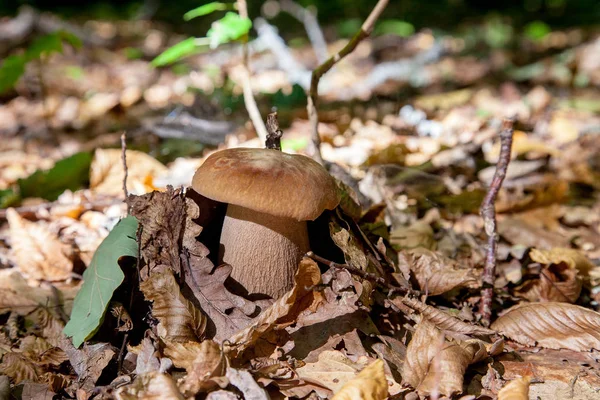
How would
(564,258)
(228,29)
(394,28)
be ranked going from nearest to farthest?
1. (564,258)
2. (228,29)
3. (394,28)

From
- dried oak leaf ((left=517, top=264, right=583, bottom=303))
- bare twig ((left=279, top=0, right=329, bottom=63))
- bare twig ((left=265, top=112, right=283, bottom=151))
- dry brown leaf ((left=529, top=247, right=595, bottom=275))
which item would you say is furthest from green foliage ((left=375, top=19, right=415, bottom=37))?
bare twig ((left=265, top=112, right=283, bottom=151))

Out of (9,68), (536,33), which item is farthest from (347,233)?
(536,33)

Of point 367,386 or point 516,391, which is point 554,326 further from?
point 367,386

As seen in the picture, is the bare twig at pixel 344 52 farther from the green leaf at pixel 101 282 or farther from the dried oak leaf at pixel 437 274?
the green leaf at pixel 101 282

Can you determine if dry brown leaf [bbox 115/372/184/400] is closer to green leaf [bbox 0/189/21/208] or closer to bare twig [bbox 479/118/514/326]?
bare twig [bbox 479/118/514/326]

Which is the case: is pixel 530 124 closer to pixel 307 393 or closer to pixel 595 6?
pixel 307 393

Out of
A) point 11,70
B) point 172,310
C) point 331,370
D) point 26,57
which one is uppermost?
point 26,57

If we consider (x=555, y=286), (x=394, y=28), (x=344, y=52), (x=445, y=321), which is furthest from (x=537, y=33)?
(x=445, y=321)

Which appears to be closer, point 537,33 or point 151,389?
point 151,389
